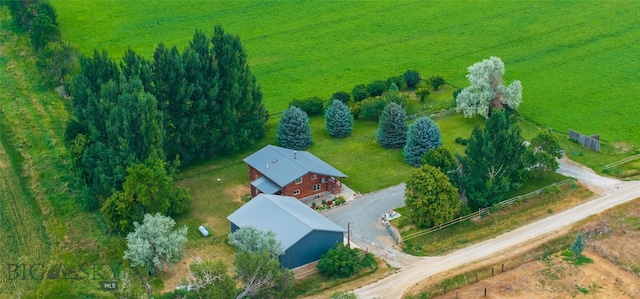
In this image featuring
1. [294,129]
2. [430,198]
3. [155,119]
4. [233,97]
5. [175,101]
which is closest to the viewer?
[430,198]

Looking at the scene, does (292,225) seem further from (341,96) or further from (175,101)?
(341,96)

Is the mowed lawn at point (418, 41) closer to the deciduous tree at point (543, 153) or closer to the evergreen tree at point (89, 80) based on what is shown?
the deciduous tree at point (543, 153)

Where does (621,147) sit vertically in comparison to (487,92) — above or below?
below

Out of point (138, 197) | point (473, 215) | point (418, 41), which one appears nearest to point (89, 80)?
point (138, 197)

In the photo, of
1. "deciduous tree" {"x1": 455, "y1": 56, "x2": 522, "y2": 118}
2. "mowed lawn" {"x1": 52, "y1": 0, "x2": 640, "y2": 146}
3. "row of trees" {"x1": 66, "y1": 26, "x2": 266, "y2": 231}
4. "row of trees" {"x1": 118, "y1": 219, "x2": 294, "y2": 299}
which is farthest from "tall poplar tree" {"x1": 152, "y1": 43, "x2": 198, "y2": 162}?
"deciduous tree" {"x1": 455, "y1": 56, "x2": 522, "y2": 118}

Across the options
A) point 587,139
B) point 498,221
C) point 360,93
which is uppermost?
point 360,93

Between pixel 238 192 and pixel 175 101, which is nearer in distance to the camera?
pixel 238 192

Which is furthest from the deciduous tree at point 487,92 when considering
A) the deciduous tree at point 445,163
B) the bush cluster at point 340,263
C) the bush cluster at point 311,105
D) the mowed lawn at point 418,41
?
the bush cluster at point 340,263

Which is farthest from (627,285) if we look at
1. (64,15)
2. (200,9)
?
(64,15)
